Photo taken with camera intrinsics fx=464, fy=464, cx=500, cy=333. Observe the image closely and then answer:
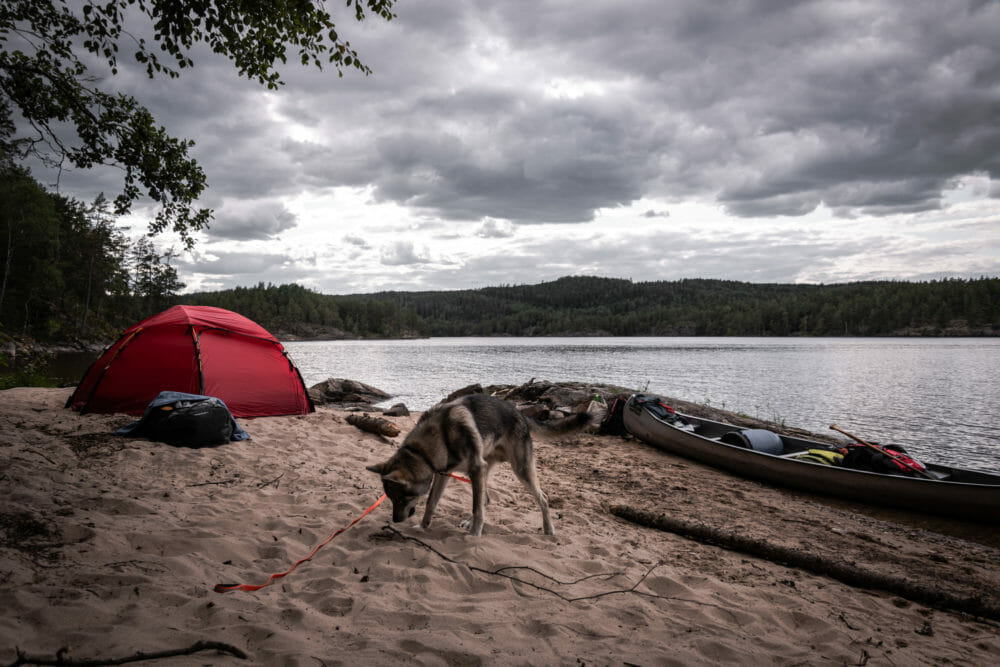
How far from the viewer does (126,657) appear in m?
2.54

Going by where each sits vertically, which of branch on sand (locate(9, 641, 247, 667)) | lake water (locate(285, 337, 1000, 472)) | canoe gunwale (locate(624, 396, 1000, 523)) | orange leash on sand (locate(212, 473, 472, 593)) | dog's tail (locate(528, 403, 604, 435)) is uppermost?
dog's tail (locate(528, 403, 604, 435))

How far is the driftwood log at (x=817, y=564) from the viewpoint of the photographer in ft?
13.9

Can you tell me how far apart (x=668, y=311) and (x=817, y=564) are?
477ft

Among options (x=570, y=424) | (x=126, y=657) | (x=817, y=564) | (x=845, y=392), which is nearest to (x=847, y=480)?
(x=817, y=564)

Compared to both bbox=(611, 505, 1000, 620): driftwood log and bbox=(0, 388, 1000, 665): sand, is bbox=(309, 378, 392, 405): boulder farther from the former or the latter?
bbox=(611, 505, 1000, 620): driftwood log

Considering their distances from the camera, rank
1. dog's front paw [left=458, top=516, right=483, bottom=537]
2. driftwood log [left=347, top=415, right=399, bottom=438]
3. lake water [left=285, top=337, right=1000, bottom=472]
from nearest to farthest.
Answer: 1. dog's front paw [left=458, top=516, right=483, bottom=537]
2. driftwood log [left=347, top=415, right=399, bottom=438]
3. lake water [left=285, top=337, right=1000, bottom=472]

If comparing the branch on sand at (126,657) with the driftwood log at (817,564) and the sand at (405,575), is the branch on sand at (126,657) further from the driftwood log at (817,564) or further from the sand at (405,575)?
the driftwood log at (817,564)

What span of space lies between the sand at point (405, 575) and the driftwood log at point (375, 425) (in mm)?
2564

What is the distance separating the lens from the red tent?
933 centimetres

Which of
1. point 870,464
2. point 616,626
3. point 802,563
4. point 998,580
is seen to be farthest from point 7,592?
point 870,464

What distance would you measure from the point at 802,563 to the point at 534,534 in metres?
2.89

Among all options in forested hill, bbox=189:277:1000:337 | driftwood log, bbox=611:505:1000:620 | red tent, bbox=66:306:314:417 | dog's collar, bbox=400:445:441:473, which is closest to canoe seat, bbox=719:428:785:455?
driftwood log, bbox=611:505:1000:620

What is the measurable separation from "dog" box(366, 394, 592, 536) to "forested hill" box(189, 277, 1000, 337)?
13055 cm

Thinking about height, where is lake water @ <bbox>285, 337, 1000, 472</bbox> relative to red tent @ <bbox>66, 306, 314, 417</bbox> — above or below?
below
